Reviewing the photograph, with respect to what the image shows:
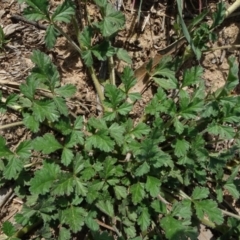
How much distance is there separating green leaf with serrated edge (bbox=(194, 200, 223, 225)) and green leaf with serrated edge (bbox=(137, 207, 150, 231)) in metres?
0.26

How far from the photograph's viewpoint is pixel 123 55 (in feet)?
9.19

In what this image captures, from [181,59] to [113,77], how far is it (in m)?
0.40

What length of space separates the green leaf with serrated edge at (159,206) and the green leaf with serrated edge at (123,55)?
2.48 ft

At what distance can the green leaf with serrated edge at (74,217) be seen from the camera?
8.63ft

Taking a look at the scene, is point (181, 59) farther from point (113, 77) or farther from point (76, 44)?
point (76, 44)

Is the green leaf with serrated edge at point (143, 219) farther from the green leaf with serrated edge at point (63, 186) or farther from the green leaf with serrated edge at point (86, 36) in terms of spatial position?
the green leaf with serrated edge at point (86, 36)

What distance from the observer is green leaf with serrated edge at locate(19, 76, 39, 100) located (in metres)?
2.60

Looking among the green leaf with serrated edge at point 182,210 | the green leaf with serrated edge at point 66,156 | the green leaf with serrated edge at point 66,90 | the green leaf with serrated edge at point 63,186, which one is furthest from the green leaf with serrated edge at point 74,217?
the green leaf with serrated edge at point 66,90

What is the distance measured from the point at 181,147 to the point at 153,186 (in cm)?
25

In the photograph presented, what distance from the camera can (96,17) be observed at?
295 centimetres

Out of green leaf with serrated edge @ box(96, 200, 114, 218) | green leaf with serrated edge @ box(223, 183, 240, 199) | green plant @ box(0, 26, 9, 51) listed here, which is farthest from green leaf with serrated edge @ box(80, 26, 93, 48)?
green leaf with serrated edge @ box(223, 183, 240, 199)

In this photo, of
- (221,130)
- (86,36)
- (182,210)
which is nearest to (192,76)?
(221,130)

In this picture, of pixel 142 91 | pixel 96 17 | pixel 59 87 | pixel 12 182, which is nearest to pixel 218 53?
pixel 142 91

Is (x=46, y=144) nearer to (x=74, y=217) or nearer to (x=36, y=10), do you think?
(x=74, y=217)
